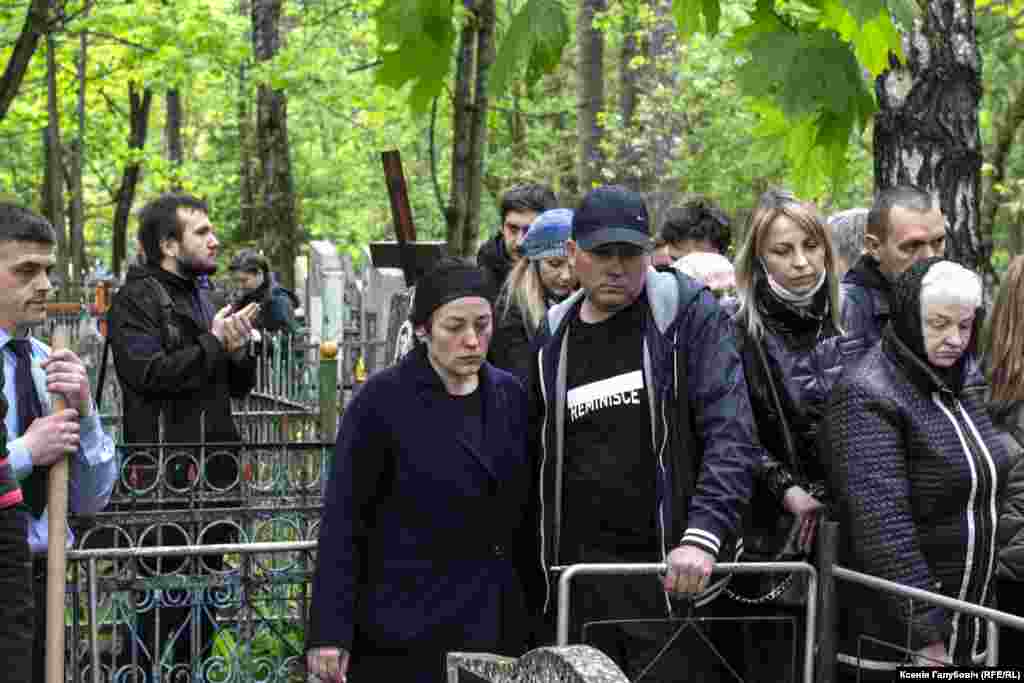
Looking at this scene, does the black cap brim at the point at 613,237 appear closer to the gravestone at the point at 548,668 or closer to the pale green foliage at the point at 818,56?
the pale green foliage at the point at 818,56

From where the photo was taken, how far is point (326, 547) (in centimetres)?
485

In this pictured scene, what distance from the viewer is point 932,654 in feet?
15.6

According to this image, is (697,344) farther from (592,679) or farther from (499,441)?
(592,679)

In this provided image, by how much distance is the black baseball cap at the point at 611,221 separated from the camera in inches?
191

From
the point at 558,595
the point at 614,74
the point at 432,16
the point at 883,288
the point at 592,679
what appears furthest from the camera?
the point at 614,74

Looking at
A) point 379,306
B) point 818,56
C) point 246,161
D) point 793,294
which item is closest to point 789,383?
point 793,294

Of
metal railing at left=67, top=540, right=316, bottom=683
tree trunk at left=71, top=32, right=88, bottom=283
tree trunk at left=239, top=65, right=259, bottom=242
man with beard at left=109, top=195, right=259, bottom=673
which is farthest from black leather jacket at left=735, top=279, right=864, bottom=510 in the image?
tree trunk at left=71, top=32, right=88, bottom=283

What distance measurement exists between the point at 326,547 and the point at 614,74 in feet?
108

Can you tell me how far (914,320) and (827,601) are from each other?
0.90 metres

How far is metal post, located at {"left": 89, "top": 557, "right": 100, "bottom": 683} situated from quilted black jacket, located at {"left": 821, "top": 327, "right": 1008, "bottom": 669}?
253cm

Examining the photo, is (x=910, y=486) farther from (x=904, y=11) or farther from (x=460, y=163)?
(x=460, y=163)

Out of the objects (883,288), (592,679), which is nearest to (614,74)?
(883,288)

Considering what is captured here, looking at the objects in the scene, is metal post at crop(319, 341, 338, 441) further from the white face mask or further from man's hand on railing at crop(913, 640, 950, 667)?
man's hand on railing at crop(913, 640, 950, 667)

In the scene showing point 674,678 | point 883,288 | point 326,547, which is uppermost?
point 883,288
